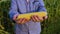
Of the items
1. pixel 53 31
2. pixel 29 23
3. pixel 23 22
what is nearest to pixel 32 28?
pixel 29 23

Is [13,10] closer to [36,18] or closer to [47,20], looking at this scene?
[36,18]

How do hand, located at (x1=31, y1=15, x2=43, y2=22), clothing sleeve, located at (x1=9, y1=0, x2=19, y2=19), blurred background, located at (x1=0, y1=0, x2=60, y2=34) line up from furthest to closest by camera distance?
blurred background, located at (x1=0, y1=0, x2=60, y2=34) < clothing sleeve, located at (x1=9, y1=0, x2=19, y2=19) < hand, located at (x1=31, y1=15, x2=43, y2=22)

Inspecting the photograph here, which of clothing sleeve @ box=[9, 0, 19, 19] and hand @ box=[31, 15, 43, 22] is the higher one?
clothing sleeve @ box=[9, 0, 19, 19]

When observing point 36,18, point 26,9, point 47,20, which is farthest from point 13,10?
point 47,20

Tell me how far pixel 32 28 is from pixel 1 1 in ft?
3.55

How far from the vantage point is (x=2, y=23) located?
3252mm

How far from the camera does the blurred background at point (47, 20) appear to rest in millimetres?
3248

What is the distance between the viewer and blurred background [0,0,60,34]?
325cm

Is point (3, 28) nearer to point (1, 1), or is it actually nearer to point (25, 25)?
point (1, 1)

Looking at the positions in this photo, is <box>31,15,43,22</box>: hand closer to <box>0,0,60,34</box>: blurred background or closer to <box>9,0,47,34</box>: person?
<box>9,0,47,34</box>: person

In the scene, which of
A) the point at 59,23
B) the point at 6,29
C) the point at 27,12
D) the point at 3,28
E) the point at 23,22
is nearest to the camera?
the point at 23,22

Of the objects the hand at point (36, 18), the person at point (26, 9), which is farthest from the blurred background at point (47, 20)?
the hand at point (36, 18)

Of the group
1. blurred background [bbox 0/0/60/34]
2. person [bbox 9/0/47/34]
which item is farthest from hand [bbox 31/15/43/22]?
blurred background [bbox 0/0/60/34]

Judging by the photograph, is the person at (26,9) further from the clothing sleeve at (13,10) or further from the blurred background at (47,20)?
the blurred background at (47,20)
